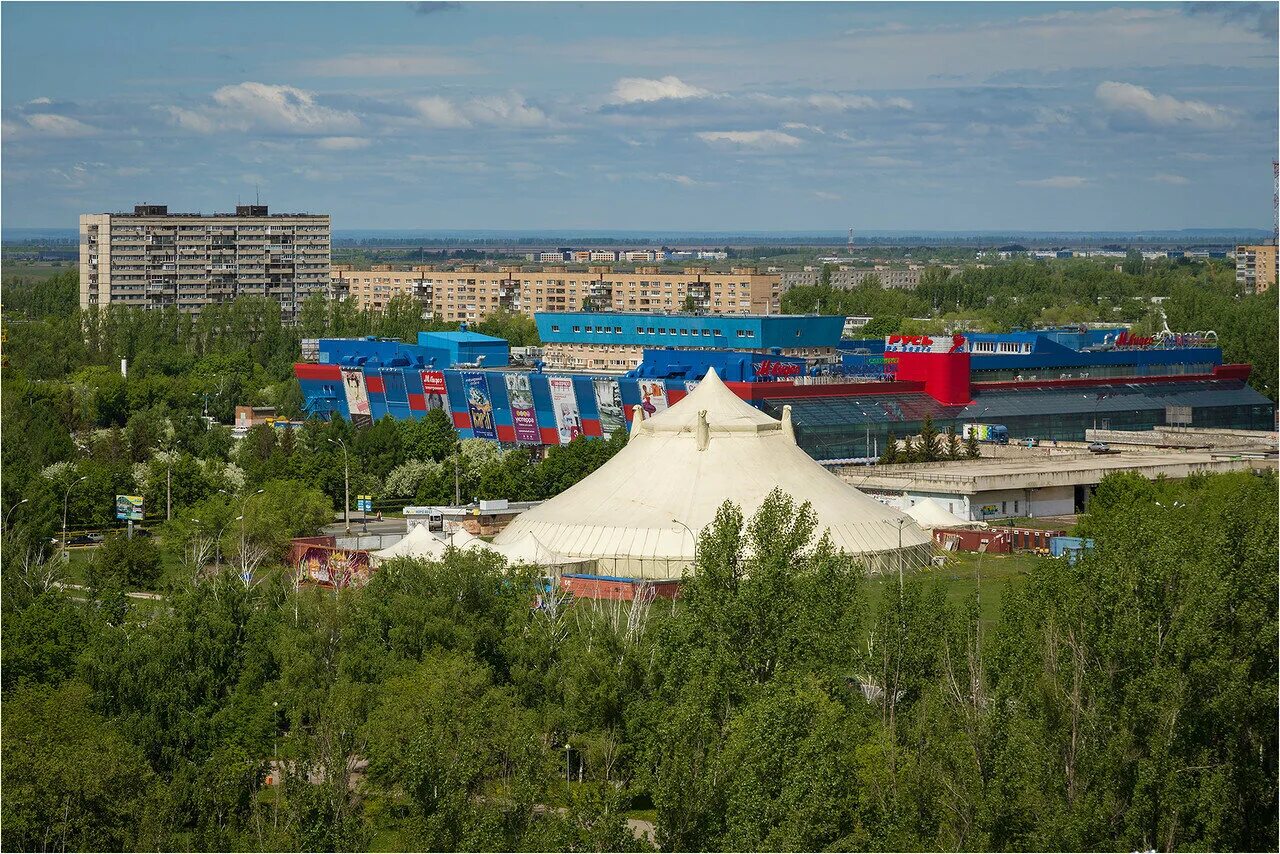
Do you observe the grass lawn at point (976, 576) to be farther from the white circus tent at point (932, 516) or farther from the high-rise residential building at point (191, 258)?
the high-rise residential building at point (191, 258)

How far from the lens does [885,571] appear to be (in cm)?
5447

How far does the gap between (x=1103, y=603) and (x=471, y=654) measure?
10.4 metres

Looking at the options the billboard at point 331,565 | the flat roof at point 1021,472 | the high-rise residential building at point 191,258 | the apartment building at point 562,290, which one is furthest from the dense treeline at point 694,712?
the high-rise residential building at point 191,258

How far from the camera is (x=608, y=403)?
286 ft

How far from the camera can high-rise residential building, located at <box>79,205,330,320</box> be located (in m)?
160

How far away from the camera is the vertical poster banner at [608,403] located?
86.8m

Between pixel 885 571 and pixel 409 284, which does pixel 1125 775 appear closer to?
pixel 885 571

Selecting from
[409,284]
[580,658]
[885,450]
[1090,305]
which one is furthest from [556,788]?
[1090,305]

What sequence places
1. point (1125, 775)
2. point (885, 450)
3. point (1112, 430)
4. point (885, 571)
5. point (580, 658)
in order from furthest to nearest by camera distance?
1. point (1112, 430)
2. point (885, 450)
3. point (885, 571)
4. point (580, 658)
5. point (1125, 775)

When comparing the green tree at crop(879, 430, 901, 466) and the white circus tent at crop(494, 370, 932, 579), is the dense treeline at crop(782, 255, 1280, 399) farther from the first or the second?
the white circus tent at crop(494, 370, 932, 579)

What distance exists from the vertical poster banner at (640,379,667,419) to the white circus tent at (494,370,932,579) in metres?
25.1

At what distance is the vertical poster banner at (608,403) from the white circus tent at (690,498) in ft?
86.1

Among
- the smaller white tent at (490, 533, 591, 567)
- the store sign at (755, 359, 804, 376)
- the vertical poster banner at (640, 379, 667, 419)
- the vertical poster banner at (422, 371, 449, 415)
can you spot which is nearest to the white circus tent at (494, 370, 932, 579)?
the smaller white tent at (490, 533, 591, 567)

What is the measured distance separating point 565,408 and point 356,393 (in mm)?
15502
